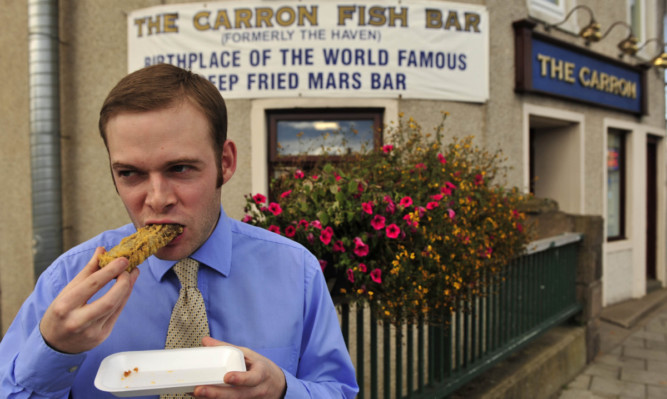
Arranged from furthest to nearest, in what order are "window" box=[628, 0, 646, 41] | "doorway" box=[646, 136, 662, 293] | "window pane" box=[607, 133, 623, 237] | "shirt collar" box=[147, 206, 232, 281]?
"doorway" box=[646, 136, 662, 293], "window" box=[628, 0, 646, 41], "window pane" box=[607, 133, 623, 237], "shirt collar" box=[147, 206, 232, 281]

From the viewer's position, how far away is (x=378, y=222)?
2268 mm

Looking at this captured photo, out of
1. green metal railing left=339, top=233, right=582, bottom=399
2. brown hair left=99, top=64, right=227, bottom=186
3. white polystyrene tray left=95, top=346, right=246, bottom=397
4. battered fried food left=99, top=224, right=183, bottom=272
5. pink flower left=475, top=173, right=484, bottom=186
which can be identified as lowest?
green metal railing left=339, top=233, right=582, bottom=399

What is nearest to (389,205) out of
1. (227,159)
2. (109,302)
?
(227,159)

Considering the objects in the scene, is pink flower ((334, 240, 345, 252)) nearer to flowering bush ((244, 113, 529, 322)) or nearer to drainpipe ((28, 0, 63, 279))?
flowering bush ((244, 113, 529, 322))

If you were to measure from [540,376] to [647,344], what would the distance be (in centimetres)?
266

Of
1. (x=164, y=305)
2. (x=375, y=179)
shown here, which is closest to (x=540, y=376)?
(x=375, y=179)

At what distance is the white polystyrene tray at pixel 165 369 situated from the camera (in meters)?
0.88

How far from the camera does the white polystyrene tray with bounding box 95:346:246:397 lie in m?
0.88

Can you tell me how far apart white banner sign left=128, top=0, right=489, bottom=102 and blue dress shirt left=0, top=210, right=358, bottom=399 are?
3.43 m

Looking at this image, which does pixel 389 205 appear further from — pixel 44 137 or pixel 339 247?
pixel 44 137

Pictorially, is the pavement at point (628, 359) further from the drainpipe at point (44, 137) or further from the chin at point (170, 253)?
the drainpipe at point (44, 137)

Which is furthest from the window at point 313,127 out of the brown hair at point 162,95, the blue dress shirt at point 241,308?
the brown hair at point 162,95

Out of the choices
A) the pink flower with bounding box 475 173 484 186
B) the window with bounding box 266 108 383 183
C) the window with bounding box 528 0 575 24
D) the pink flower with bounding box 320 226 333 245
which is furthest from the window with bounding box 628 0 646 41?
the pink flower with bounding box 320 226 333 245

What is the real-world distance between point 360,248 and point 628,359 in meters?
4.46
